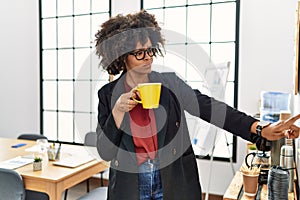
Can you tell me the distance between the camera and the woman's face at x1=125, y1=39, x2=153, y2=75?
3.24 ft

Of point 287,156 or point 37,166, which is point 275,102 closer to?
point 287,156

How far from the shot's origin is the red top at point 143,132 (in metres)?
1.05

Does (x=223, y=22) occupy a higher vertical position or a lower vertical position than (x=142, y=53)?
higher

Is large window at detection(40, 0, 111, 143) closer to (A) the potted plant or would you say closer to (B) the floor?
(B) the floor

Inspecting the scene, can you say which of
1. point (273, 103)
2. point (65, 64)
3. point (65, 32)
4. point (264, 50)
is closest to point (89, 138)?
point (273, 103)

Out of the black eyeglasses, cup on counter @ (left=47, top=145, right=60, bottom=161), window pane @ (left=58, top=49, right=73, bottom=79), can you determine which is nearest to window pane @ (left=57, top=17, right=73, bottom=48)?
window pane @ (left=58, top=49, right=73, bottom=79)

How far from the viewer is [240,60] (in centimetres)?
304

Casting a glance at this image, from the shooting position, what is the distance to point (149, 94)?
3.14ft

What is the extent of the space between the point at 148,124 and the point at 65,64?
3.37 meters

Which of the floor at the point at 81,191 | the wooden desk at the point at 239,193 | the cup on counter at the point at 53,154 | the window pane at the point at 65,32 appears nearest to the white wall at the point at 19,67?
the window pane at the point at 65,32

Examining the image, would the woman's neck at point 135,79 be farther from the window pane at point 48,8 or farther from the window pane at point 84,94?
the window pane at point 48,8

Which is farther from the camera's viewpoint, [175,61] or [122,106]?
[175,61]

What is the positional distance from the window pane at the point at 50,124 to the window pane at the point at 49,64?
540 millimetres

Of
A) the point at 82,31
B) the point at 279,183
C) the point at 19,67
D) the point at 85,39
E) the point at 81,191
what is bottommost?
the point at 81,191
